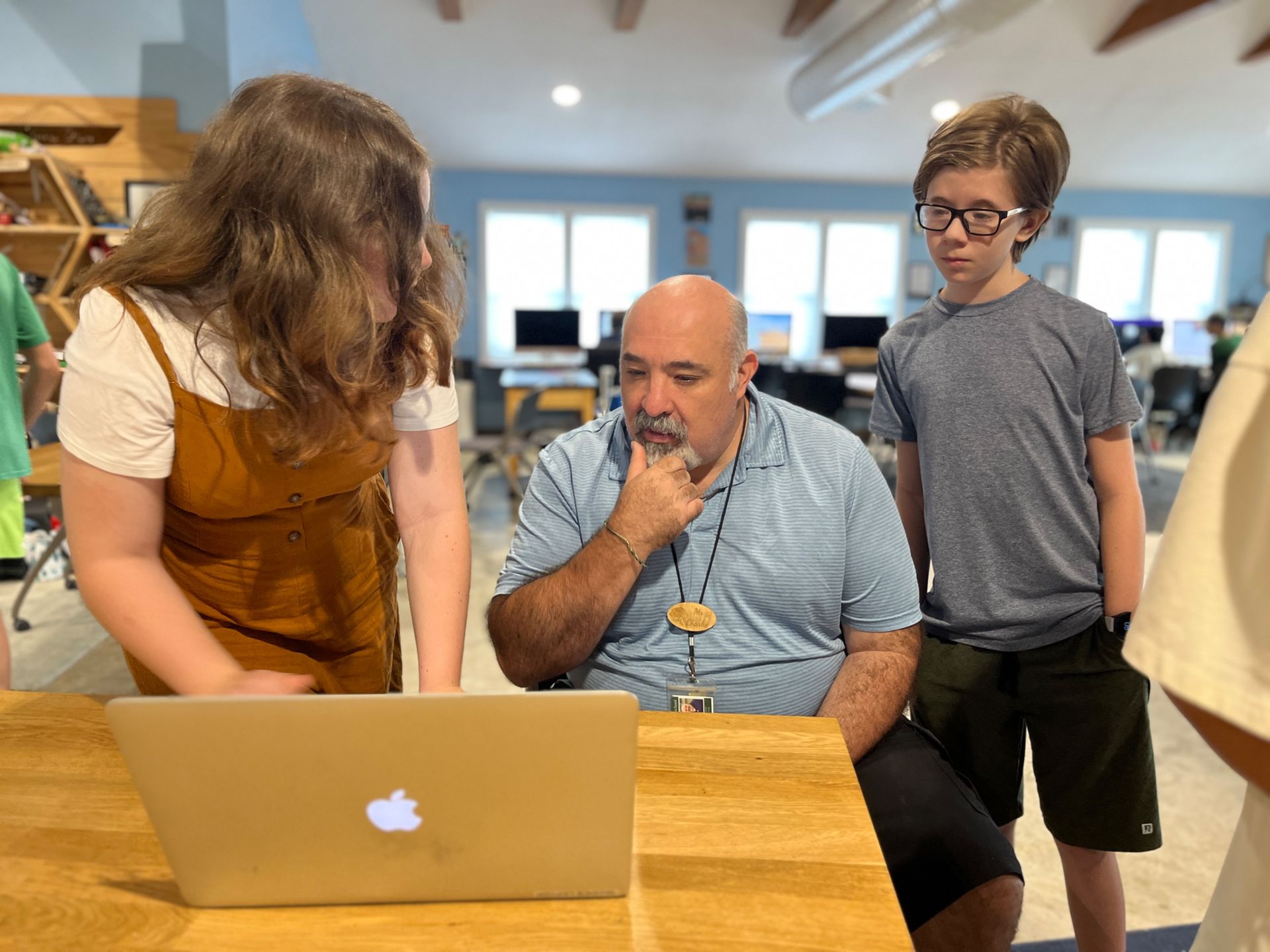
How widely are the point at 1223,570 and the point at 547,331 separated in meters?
8.07

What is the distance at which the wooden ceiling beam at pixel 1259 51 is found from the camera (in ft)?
23.0

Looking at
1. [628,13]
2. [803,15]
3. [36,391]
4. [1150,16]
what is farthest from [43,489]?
[1150,16]

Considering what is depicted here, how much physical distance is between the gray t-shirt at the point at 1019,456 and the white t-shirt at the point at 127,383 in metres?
1.14

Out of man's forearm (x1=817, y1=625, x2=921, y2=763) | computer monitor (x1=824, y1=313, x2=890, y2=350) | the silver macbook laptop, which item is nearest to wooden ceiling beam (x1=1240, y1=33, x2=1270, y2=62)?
computer monitor (x1=824, y1=313, x2=890, y2=350)

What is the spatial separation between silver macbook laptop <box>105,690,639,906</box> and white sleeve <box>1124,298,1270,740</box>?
0.37 metres

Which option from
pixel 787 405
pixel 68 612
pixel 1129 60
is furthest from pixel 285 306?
pixel 1129 60

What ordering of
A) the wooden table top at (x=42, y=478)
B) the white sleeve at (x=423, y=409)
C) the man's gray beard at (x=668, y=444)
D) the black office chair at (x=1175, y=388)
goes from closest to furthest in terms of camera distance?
the white sleeve at (x=423, y=409), the man's gray beard at (x=668, y=444), the wooden table top at (x=42, y=478), the black office chair at (x=1175, y=388)

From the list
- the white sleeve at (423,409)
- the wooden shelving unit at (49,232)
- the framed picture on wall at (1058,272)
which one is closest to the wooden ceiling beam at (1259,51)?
the framed picture on wall at (1058,272)

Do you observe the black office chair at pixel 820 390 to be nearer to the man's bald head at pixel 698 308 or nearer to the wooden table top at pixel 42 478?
the wooden table top at pixel 42 478

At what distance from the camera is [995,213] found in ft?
4.63

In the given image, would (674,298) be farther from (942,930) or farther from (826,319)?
(826,319)

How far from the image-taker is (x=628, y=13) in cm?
659

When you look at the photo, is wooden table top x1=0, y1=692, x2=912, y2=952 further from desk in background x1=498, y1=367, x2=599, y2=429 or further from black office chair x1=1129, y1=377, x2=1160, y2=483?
black office chair x1=1129, y1=377, x2=1160, y2=483

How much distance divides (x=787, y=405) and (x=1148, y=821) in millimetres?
929
